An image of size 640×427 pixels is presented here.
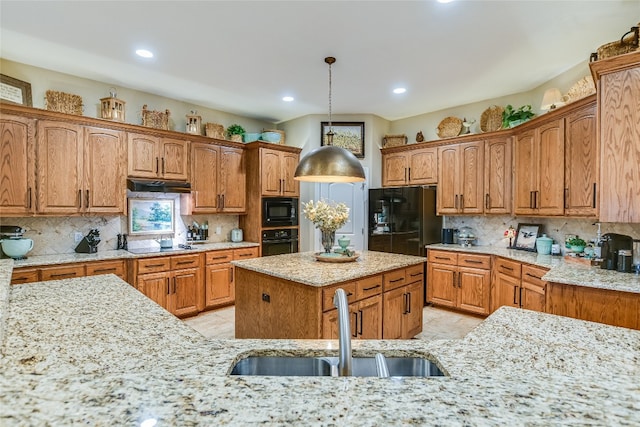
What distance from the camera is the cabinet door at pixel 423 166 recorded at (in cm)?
503

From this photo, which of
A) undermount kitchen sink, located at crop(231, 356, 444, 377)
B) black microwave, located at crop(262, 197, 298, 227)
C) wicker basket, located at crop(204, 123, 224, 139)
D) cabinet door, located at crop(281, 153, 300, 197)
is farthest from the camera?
cabinet door, located at crop(281, 153, 300, 197)

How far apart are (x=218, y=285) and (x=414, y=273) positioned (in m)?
2.63

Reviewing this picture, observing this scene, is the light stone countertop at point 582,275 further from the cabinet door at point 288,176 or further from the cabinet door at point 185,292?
the cabinet door at point 185,292

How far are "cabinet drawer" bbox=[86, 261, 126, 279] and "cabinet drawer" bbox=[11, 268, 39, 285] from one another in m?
0.43

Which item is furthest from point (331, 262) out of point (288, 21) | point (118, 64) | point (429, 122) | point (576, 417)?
point (429, 122)

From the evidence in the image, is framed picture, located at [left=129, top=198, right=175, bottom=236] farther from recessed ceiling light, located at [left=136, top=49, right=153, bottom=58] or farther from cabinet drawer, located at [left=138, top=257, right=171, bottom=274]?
recessed ceiling light, located at [left=136, top=49, right=153, bottom=58]

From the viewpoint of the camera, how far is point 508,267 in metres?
3.96

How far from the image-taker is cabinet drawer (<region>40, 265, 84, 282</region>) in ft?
10.9

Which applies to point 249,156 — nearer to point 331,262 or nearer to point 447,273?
point 331,262

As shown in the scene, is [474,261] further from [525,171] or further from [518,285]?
[525,171]

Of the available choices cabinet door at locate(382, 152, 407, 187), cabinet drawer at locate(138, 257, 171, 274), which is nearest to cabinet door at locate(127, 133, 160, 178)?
cabinet drawer at locate(138, 257, 171, 274)

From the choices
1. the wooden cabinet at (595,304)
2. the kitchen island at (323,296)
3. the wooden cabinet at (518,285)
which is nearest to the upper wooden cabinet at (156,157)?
the kitchen island at (323,296)

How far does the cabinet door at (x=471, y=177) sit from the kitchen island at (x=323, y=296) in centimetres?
168

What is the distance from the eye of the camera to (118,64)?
3.58 m
